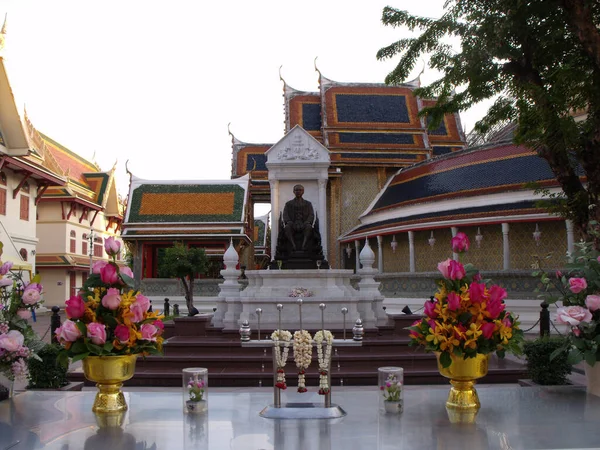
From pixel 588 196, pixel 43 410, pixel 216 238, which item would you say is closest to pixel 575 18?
pixel 588 196

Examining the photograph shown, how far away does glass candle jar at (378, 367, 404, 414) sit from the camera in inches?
122

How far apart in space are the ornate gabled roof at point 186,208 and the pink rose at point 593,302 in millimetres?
23193

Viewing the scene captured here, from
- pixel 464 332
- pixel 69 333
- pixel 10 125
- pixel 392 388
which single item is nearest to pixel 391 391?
pixel 392 388

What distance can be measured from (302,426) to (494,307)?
1.17 metres

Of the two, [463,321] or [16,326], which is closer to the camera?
[463,321]

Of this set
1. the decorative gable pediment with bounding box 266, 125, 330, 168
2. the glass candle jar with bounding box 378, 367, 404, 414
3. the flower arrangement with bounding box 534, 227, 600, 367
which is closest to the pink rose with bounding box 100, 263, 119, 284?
the glass candle jar with bounding box 378, 367, 404, 414

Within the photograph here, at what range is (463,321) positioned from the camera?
3.10m

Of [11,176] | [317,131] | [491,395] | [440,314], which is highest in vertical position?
[317,131]

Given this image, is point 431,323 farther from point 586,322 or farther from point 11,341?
point 11,341

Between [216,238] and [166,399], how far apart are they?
23885 millimetres

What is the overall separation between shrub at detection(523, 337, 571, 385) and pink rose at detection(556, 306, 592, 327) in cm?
370

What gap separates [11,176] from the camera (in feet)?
80.1

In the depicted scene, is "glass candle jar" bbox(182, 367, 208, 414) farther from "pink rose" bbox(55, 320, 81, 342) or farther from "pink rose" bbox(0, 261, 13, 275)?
"pink rose" bbox(0, 261, 13, 275)

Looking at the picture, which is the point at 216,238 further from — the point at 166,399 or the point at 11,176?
the point at 166,399
